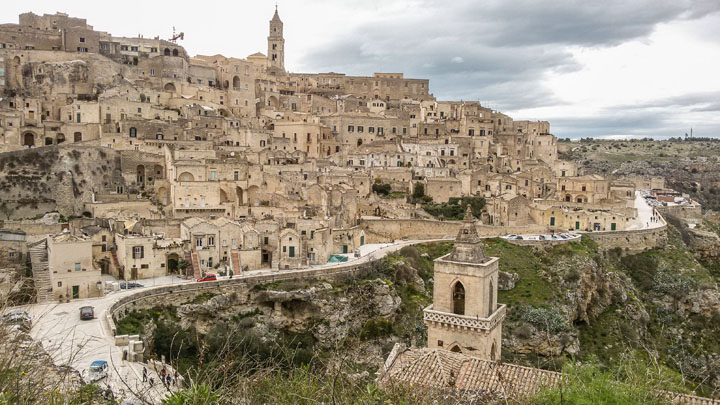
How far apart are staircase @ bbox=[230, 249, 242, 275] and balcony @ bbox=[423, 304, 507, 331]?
670 inches

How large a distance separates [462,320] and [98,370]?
402 inches

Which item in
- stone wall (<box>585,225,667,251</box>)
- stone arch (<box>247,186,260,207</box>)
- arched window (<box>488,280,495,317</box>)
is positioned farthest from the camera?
stone arch (<box>247,186,260,207</box>)

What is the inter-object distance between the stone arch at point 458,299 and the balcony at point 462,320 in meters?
0.85

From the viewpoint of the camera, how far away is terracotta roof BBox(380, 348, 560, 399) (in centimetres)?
1101

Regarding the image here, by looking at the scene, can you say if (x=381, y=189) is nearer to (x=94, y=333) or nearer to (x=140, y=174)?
(x=140, y=174)

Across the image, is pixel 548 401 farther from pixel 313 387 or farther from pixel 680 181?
pixel 680 181

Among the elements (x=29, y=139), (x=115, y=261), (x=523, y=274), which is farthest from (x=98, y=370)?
(x=29, y=139)

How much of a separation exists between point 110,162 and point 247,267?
18.7m

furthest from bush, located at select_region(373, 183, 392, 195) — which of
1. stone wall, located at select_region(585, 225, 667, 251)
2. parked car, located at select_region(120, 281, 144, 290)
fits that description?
parked car, located at select_region(120, 281, 144, 290)

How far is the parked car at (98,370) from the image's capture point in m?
15.0

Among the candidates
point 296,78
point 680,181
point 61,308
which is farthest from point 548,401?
point 680,181

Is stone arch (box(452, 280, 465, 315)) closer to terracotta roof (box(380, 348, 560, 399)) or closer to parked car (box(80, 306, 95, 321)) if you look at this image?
terracotta roof (box(380, 348, 560, 399))

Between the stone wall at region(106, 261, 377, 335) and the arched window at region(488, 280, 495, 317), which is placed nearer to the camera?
the arched window at region(488, 280, 495, 317)

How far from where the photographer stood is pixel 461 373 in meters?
11.9
